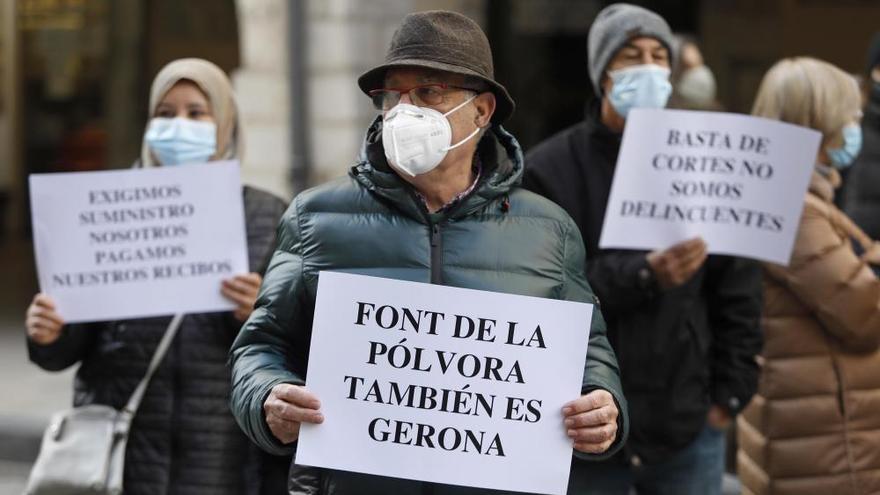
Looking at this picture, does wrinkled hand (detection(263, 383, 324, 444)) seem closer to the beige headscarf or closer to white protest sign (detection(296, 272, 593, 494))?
white protest sign (detection(296, 272, 593, 494))

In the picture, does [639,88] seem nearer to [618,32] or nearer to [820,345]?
[618,32]

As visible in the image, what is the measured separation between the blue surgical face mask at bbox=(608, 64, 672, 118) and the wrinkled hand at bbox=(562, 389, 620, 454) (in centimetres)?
145

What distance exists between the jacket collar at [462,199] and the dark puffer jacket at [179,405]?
1.07m

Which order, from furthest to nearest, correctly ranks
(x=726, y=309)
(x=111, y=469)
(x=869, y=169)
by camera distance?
(x=869, y=169), (x=726, y=309), (x=111, y=469)

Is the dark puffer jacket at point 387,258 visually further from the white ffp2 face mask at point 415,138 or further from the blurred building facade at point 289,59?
the blurred building facade at point 289,59

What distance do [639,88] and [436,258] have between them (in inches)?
54.7

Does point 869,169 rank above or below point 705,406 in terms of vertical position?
above

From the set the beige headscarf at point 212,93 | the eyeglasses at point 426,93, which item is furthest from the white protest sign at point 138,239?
the eyeglasses at point 426,93

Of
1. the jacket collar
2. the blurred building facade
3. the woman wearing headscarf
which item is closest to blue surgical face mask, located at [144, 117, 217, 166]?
the woman wearing headscarf

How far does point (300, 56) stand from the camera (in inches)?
327

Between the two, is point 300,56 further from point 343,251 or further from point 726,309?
point 343,251

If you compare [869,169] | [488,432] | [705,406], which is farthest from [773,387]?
[488,432]

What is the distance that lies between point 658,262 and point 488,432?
120cm

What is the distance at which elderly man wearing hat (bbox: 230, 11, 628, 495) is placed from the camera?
2.64m
